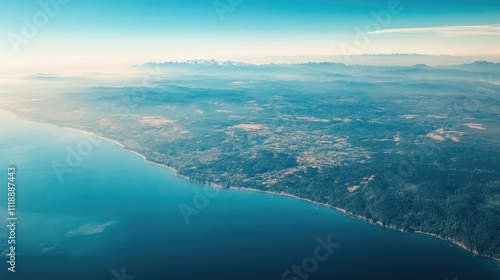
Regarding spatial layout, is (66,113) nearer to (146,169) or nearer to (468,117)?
(146,169)

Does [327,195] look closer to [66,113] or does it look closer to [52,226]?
[52,226]

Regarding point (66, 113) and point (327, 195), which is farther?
point (66, 113)

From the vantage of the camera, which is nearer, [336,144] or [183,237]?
[183,237]

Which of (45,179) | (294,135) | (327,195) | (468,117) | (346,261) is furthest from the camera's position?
(468,117)

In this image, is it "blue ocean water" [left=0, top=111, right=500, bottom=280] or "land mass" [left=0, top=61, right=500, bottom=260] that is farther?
"land mass" [left=0, top=61, right=500, bottom=260]

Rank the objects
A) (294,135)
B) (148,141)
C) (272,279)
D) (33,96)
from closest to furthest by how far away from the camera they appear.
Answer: (272,279), (148,141), (294,135), (33,96)

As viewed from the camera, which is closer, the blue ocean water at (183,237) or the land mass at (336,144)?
the blue ocean water at (183,237)

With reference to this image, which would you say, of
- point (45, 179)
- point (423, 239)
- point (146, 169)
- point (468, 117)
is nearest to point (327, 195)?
point (423, 239)
